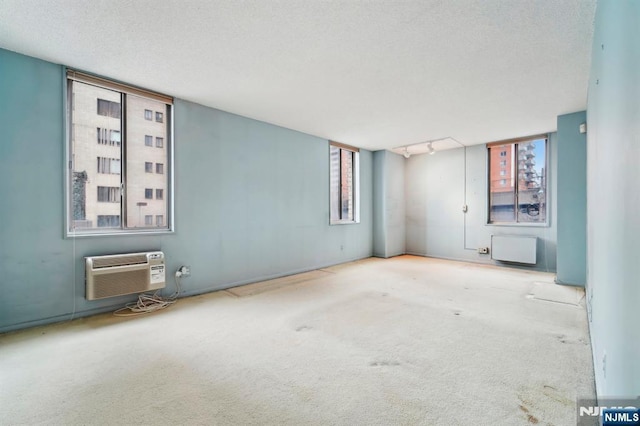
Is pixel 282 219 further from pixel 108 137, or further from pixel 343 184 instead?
pixel 108 137

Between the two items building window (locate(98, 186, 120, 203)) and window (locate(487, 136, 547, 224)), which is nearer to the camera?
building window (locate(98, 186, 120, 203))

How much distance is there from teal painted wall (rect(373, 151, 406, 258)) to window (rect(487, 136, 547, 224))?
1951 millimetres

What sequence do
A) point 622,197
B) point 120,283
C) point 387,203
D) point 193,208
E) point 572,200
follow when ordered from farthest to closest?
point 387,203, point 572,200, point 193,208, point 120,283, point 622,197

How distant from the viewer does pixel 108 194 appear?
3295mm

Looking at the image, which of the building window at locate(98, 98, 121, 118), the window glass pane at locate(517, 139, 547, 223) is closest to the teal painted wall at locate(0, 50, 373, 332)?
the building window at locate(98, 98, 121, 118)

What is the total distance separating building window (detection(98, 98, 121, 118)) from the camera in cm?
327

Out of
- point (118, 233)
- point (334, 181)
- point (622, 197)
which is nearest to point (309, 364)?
point (622, 197)

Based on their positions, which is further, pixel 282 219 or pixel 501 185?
pixel 501 185

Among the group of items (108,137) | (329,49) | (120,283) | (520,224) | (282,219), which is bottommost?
(120,283)

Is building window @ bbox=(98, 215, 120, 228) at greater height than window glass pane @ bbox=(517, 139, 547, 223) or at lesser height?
lesser

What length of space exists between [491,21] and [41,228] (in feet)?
14.3

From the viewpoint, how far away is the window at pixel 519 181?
5.41 meters

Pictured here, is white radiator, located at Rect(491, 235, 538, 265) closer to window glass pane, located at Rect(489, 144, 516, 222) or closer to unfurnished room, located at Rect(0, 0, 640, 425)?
unfurnished room, located at Rect(0, 0, 640, 425)

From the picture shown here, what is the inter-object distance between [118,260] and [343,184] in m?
4.41
